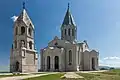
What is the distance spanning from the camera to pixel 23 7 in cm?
6041

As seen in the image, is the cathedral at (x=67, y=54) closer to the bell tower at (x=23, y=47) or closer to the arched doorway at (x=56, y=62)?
the arched doorway at (x=56, y=62)

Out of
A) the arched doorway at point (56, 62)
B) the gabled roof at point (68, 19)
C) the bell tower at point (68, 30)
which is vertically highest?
the gabled roof at point (68, 19)

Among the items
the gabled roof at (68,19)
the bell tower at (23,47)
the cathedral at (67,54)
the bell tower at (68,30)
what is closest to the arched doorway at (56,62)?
the cathedral at (67,54)

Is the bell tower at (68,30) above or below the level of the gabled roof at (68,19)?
below

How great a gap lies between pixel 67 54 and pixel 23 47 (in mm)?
16375

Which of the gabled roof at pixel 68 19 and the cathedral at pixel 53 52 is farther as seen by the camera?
the gabled roof at pixel 68 19

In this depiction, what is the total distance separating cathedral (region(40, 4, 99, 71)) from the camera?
2525 inches

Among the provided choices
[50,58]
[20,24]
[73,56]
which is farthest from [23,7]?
[73,56]

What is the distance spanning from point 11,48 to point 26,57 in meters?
4.59

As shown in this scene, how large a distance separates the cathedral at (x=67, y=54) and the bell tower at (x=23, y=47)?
5.66 m

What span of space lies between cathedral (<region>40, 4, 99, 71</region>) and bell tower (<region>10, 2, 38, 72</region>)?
18.6 ft

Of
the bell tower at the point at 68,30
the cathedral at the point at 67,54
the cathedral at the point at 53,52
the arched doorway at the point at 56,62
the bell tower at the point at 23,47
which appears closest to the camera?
the bell tower at the point at 23,47

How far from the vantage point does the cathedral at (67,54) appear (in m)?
64.1

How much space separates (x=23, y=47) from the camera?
181ft
